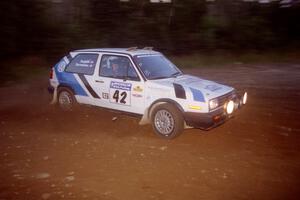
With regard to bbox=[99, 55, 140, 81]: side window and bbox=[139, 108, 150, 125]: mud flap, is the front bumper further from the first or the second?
bbox=[99, 55, 140, 81]: side window

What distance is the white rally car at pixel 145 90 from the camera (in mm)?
7164

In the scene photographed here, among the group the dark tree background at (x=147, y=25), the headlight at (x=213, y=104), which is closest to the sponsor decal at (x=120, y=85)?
the headlight at (x=213, y=104)

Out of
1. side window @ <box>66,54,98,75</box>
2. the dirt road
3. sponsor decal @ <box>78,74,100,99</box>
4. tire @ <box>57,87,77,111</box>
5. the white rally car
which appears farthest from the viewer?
tire @ <box>57,87,77,111</box>

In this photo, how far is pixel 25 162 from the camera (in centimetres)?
638

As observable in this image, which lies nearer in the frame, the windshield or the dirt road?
the dirt road

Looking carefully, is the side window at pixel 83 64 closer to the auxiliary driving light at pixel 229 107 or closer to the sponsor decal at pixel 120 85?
the sponsor decal at pixel 120 85

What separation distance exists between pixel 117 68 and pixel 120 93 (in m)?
0.55

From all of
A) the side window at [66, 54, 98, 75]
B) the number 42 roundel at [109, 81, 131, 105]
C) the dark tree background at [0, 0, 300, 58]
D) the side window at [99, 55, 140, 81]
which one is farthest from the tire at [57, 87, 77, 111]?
the dark tree background at [0, 0, 300, 58]

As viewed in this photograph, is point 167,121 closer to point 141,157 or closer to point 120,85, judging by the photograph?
point 141,157

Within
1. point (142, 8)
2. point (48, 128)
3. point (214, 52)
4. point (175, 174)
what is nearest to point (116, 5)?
point (142, 8)

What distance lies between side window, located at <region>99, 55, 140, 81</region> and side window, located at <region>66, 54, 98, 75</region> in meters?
0.26

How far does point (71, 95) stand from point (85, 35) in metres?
8.12

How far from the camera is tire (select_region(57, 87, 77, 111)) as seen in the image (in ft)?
29.7

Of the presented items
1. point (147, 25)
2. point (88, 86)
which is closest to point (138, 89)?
point (88, 86)
